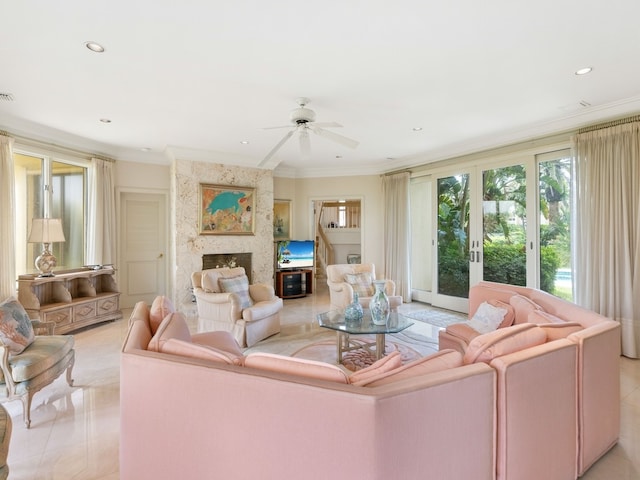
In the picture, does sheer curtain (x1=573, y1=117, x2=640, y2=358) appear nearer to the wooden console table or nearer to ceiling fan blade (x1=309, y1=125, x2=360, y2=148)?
ceiling fan blade (x1=309, y1=125, x2=360, y2=148)

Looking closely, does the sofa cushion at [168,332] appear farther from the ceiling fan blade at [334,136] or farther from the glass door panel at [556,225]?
the glass door panel at [556,225]

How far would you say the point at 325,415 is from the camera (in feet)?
3.90

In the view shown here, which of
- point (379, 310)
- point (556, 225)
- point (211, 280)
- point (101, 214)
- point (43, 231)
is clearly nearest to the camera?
point (379, 310)

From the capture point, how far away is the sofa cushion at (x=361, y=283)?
4.91 metres

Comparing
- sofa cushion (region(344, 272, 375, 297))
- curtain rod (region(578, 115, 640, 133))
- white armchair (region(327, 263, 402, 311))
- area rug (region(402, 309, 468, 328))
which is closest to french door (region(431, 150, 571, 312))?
area rug (region(402, 309, 468, 328))

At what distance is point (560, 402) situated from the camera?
165cm

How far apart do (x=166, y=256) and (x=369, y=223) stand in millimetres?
4048

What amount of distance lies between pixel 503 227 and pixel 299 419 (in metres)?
4.73

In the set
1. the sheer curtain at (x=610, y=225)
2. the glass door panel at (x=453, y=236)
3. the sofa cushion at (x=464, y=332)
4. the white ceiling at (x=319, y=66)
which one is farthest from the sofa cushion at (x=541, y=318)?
the glass door panel at (x=453, y=236)

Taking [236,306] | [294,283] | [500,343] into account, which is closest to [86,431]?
[236,306]

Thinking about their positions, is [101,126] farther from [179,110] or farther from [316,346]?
[316,346]

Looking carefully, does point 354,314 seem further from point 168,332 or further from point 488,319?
point 168,332

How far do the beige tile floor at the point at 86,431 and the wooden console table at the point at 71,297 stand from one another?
99 centimetres

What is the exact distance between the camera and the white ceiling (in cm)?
210
